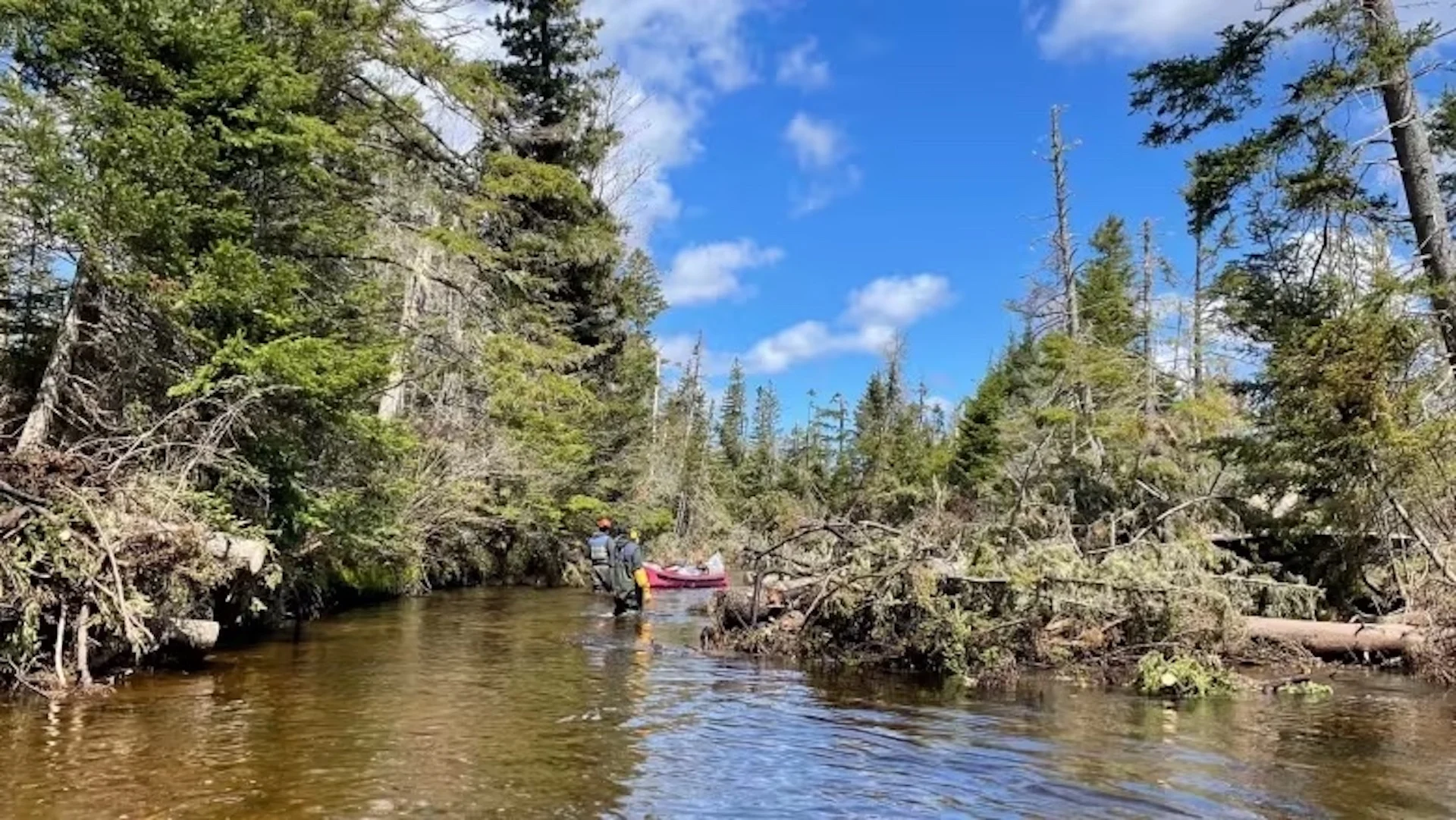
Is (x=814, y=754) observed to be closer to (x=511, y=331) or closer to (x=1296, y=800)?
(x=1296, y=800)

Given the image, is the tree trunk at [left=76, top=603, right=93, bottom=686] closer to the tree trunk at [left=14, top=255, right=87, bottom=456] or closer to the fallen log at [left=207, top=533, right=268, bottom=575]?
the fallen log at [left=207, top=533, right=268, bottom=575]

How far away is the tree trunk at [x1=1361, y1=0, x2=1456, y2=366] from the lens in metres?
13.7

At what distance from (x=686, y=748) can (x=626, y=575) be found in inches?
465

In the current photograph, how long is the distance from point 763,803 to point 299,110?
42.2 ft

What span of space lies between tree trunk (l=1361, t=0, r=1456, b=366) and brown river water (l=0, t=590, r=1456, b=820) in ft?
15.9

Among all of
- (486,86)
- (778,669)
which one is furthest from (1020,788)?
(486,86)

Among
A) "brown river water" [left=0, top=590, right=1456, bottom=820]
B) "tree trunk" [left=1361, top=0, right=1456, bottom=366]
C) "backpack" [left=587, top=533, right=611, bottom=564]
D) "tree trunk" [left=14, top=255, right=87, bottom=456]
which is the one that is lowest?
"brown river water" [left=0, top=590, right=1456, bottom=820]

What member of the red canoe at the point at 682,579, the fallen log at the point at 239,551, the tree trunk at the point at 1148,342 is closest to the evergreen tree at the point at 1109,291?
the tree trunk at the point at 1148,342

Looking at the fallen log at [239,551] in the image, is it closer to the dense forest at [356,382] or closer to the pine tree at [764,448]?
the dense forest at [356,382]

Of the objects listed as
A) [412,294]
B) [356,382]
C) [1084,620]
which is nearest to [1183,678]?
[1084,620]

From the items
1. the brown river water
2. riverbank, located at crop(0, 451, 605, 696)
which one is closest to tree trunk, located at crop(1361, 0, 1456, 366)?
the brown river water

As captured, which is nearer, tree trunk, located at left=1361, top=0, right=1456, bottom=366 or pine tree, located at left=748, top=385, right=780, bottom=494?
tree trunk, located at left=1361, top=0, right=1456, bottom=366

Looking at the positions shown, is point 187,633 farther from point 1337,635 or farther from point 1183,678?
point 1337,635

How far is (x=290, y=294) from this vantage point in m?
13.8
